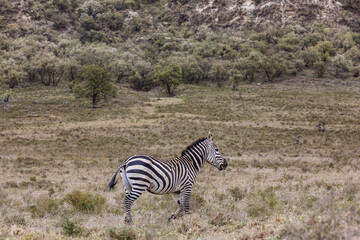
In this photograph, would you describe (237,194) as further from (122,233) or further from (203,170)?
(203,170)

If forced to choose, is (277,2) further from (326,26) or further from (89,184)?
(89,184)

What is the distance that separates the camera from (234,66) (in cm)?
9988

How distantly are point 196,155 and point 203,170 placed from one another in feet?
35.0

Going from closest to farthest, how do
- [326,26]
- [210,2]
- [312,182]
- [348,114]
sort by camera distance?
[312,182]
[348,114]
[326,26]
[210,2]

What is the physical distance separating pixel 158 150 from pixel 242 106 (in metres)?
34.3

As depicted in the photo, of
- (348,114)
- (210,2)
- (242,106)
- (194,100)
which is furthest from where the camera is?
(210,2)

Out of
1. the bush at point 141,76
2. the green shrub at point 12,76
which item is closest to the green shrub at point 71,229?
the green shrub at point 12,76

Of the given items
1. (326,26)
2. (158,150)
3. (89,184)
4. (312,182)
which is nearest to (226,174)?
(312,182)

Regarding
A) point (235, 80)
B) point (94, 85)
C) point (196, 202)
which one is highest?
point (235, 80)

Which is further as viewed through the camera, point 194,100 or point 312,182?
point 194,100

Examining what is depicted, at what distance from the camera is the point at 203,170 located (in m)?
19.2

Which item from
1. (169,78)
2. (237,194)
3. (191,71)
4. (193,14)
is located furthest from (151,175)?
(193,14)

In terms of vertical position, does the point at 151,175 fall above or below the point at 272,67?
below

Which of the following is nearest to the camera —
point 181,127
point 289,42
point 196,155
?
point 196,155
